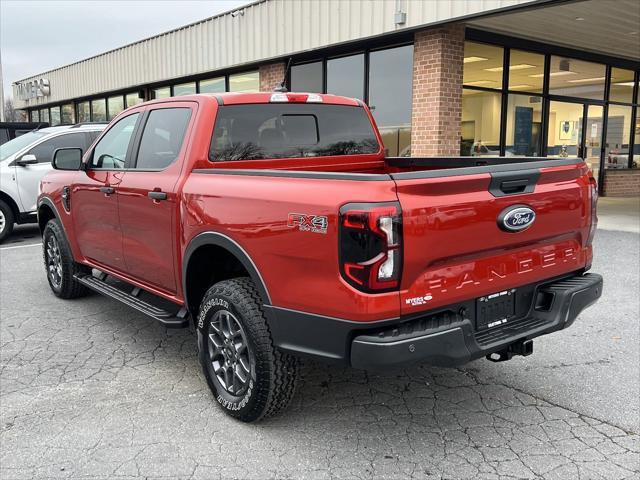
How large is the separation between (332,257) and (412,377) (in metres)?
1.72

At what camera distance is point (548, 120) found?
13117 millimetres

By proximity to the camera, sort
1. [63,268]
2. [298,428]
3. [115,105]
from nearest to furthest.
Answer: [298,428] → [63,268] → [115,105]

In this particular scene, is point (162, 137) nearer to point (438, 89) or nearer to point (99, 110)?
point (438, 89)

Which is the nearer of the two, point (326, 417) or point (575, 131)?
point (326, 417)

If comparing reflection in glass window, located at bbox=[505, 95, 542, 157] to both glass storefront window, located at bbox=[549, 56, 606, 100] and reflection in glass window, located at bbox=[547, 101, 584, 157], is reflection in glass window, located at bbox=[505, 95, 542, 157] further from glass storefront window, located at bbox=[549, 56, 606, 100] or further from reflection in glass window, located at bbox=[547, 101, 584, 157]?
glass storefront window, located at bbox=[549, 56, 606, 100]

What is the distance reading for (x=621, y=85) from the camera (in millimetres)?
15172

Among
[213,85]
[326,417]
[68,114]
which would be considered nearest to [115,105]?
[68,114]

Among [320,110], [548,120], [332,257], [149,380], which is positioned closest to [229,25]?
[548,120]

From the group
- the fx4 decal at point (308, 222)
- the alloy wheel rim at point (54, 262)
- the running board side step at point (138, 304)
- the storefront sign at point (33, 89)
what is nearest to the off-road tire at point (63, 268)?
the alloy wheel rim at point (54, 262)

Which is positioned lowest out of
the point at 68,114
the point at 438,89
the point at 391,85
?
the point at 438,89

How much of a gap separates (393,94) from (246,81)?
5184 mm

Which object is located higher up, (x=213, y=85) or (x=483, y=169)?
(x=213, y=85)

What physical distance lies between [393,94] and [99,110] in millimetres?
14981

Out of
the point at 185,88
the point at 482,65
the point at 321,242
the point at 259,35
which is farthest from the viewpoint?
the point at 185,88
